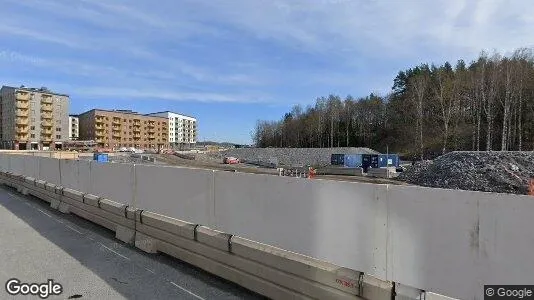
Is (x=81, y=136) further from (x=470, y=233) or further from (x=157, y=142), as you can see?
(x=470, y=233)

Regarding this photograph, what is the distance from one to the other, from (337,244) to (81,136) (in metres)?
185

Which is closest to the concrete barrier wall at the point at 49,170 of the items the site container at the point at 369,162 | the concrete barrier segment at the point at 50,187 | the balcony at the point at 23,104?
the concrete barrier segment at the point at 50,187

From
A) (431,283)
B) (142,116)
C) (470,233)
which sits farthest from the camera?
(142,116)

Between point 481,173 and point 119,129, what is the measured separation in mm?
159331

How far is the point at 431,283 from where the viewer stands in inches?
158

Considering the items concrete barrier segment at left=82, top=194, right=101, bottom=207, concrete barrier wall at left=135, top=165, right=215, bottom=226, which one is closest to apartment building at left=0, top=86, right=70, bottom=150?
concrete barrier segment at left=82, top=194, right=101, bottom=207

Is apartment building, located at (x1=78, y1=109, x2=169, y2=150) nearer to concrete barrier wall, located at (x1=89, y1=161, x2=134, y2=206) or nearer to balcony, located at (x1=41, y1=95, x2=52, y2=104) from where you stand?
balcony, located at (x1=41, y1=95, x2=52, y2=104)

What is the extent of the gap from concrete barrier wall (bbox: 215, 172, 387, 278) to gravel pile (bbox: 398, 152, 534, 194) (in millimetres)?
29418

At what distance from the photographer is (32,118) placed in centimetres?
13788

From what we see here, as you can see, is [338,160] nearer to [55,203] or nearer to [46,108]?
[55,203]

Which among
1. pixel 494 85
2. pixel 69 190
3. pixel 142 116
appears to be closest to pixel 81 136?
pixel 142 116

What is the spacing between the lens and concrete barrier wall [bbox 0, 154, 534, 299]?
11.5 ft

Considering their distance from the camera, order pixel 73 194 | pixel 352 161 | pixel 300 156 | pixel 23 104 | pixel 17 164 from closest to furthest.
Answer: pixel 73 194 → pixel 17 164 → pixel 352 161 → pixel 300 156 → pixel 23 104

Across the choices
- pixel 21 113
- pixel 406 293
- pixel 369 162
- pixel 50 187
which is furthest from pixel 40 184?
pixel 21 113
